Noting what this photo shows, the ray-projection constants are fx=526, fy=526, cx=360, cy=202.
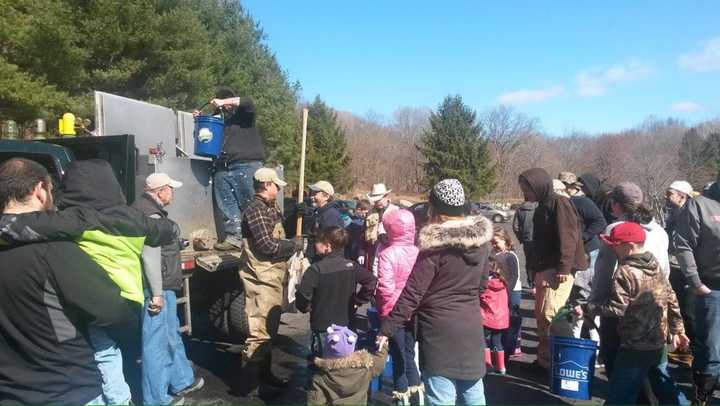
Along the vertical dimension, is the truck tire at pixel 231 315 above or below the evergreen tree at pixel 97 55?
below

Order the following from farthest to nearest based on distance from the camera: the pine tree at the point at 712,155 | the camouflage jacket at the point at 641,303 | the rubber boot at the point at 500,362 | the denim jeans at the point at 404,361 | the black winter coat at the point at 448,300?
the pine tree at the point at 712,155
the rubber boot at the point at 500,362
the denim jeans at the point at 404,361
the camouflage jacket at the point at 641,303
the black winter coat at the point at 448,300

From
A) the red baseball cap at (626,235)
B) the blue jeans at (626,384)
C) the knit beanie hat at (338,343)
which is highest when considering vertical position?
the red baseball cap at (626,235)

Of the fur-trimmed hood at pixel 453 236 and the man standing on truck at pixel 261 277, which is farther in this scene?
the man standing on truck at pixel 261 277

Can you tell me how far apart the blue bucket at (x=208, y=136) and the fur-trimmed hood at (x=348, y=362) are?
2913 mm

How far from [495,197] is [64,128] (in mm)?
45711

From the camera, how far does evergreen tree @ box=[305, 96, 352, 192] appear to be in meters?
36.3

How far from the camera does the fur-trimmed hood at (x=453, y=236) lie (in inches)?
118

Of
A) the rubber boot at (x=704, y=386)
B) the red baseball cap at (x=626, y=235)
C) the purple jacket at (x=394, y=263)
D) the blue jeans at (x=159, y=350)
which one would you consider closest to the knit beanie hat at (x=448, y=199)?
the purple jacket at (x=394, y=263)

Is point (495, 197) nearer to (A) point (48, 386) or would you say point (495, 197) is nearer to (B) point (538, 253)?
(B) point (538, 253)

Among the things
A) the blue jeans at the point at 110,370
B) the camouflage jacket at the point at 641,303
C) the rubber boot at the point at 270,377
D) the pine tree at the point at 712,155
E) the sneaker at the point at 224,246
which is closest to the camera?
the blue jeans at the point at 110,370

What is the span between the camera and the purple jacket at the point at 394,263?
4.09 meters

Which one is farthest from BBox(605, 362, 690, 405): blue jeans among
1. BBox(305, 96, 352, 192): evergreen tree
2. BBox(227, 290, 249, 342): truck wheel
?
BBox(305, 96, 352, 192): evergreen tree

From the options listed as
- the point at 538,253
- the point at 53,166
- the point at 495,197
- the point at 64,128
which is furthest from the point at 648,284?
the point at 495,197

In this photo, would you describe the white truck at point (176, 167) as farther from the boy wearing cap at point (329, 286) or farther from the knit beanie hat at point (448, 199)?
the knit beanie hat at point (448, 199)
